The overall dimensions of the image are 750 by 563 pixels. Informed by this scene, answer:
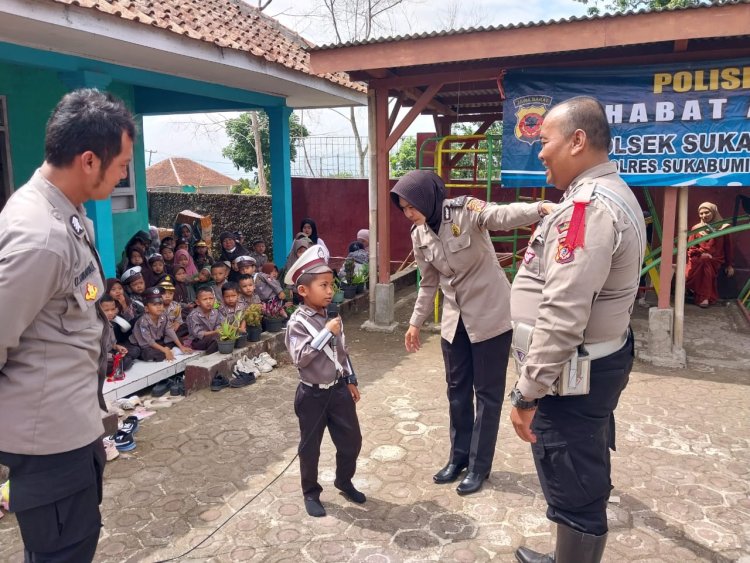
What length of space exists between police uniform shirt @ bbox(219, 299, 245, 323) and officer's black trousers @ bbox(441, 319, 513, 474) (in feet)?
9.75

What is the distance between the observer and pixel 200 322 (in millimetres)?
5883

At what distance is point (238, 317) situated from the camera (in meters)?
6.03

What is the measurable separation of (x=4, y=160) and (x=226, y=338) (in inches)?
155

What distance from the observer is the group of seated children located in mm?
5418

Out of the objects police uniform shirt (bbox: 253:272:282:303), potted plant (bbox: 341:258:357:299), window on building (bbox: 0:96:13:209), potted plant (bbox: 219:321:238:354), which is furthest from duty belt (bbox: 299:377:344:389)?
window on building (bbox: 0:96:13:209)

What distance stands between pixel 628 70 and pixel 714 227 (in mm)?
3173

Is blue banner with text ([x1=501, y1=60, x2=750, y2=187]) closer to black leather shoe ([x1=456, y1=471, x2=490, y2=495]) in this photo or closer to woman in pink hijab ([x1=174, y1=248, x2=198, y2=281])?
black leather shoe ([x1=456, y1=471, x2=490, y2=495])

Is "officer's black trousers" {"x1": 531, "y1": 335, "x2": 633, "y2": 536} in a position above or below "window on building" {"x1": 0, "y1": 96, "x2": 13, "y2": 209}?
below

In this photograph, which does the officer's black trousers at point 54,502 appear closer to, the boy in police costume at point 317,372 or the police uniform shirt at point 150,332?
the boy in police costume at point 317,372

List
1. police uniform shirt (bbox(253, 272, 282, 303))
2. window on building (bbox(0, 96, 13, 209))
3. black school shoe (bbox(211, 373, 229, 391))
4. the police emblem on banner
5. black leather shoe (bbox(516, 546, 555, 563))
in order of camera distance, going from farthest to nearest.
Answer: window on building (bbox(0, 96, 13, 209)) → police uniform shirt (bbox(253, 272, 282, 303)) → the police emblem on banner → black school shoe (bbox(211, 373, 229, 391)) → black leather shoe (bbox(516, 546, 555, 563))

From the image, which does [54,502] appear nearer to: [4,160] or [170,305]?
[170,305]

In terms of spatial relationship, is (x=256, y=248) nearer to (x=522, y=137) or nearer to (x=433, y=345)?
(x=433, y=345)

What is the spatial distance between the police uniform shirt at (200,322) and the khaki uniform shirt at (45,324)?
405 centimetres

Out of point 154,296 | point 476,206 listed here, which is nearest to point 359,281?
point 154,296
